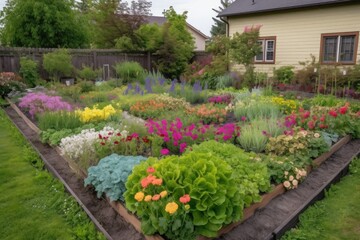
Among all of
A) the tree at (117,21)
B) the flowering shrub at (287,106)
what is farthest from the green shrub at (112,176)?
the tree at (117,21)

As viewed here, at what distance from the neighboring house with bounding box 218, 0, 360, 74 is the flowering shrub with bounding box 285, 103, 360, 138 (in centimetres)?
702

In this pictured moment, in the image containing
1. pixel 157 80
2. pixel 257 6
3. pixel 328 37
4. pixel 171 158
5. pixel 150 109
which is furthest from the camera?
pixel 257 6

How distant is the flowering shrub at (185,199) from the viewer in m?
2.37

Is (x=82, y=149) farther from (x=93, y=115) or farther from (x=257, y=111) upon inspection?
(x=257, y=111)

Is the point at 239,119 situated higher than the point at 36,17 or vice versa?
the point at 36,17

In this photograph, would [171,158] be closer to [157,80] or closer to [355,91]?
[157,80]

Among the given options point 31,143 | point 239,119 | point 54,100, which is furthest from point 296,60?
point 31,143

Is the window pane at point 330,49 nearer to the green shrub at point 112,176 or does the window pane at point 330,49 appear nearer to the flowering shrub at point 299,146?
the flowering shrub at point 299,146

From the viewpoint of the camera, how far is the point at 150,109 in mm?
7078

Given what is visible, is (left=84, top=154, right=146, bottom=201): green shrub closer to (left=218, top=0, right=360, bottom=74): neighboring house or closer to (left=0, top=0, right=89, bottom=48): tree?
(left=218, top=0, right=360, bottom=74): neighboring house

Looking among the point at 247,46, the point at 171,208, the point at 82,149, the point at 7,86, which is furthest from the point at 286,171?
the point at 7,86

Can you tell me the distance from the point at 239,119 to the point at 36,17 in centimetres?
1691

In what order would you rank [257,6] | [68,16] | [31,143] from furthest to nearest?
[68,16] < [257,6] < [31,143]

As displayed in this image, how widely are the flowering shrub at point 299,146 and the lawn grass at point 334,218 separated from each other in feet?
1.86
